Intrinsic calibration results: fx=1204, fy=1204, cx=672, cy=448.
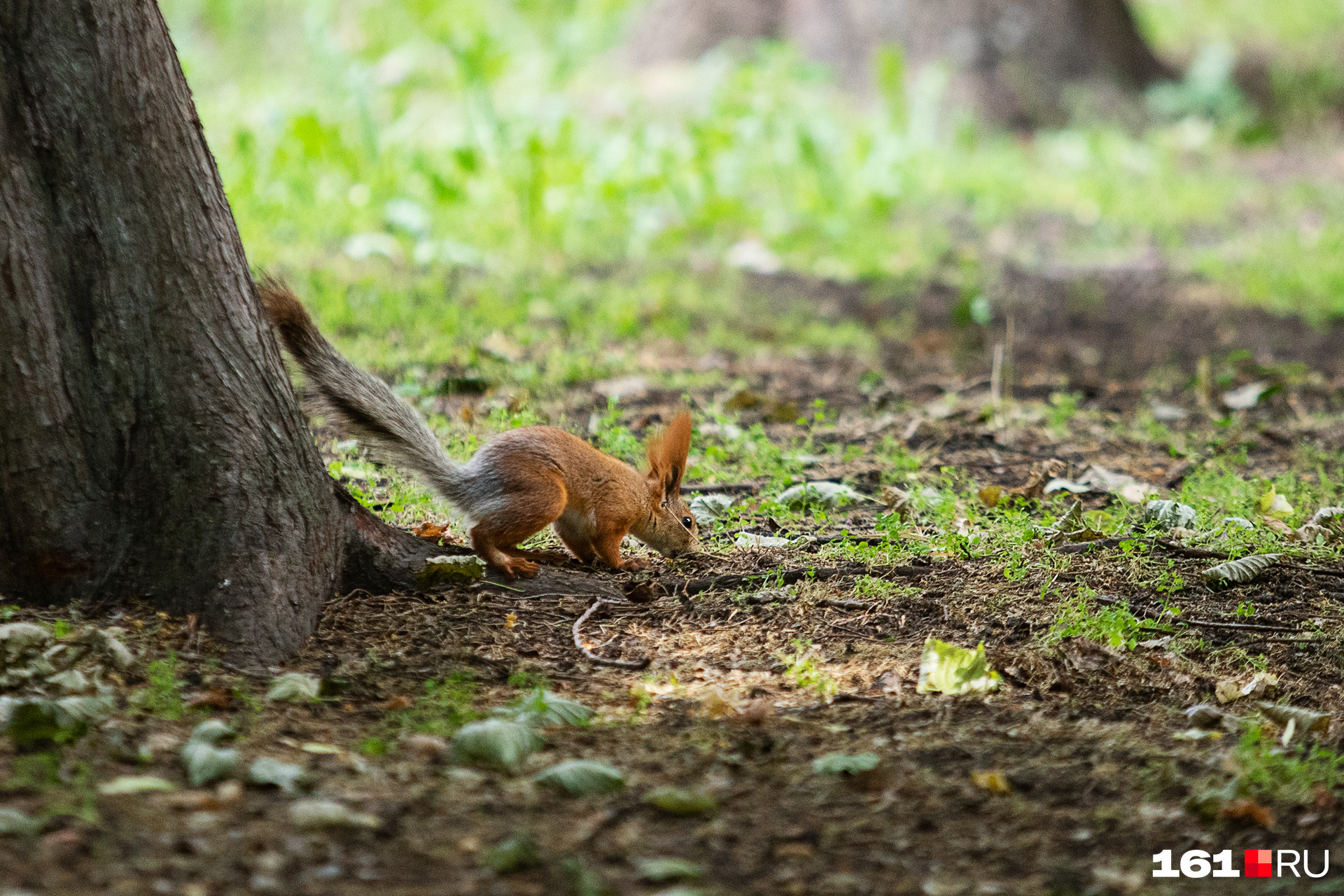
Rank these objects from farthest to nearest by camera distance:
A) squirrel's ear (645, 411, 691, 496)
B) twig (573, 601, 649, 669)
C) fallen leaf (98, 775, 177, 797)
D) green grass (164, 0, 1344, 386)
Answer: green grass (164, 0, 1344, 386) < squirrel's ear (645, 411, 691, 496) < twig (573, 601, 649, 669) < fallen leaf (98, 775, 177, 797)

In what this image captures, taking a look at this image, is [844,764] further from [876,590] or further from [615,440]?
[615,440]

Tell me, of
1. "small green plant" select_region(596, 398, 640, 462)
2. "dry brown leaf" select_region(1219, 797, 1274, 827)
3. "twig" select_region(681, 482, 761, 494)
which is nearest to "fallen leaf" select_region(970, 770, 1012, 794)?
"dry brown leaf" select_region(1219, 797, 1274, 827)

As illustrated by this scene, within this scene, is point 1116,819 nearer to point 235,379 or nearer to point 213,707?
point 213,707

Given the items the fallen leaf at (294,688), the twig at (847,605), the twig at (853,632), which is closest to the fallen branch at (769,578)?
the twig at (847,605)

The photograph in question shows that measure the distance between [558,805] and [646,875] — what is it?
0.89ft

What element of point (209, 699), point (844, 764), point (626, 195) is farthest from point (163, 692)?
point (626, 195)

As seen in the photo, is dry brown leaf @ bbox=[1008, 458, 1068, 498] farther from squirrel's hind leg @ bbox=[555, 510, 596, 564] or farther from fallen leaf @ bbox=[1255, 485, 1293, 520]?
squirrel's hind leg @ bbox=[555, 510, 596, 564]

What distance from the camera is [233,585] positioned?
2654mm

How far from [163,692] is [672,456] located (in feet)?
5.55

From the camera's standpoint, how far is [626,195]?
304 inches

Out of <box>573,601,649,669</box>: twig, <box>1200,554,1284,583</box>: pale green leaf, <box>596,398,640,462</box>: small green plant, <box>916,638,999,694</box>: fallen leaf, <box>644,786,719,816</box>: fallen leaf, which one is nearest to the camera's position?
<box>644,786,719,816</box>: fallen leaf

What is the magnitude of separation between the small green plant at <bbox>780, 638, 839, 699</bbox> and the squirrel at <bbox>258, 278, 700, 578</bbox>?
77cm

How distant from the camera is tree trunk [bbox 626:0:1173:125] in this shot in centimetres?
1083

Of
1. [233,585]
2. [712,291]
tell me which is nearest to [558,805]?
[233,585]
